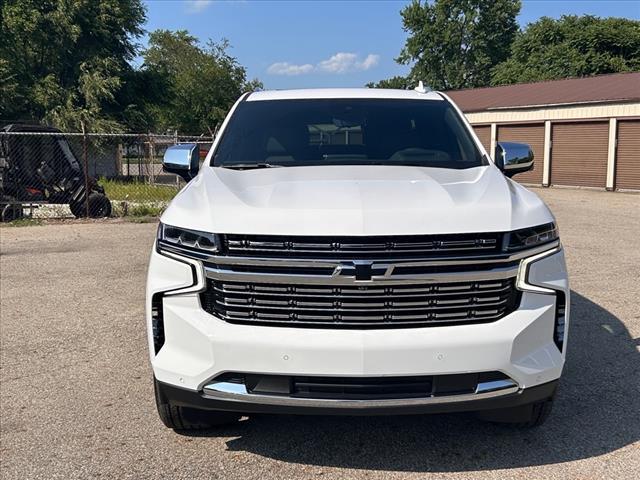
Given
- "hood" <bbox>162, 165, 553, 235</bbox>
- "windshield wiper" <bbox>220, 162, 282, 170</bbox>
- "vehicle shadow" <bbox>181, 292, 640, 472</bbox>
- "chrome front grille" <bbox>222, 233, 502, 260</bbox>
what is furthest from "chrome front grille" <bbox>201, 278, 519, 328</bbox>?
"windshield wiper" <bbox>220, 162, 282, 170</bbox>

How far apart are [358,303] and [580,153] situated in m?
25.3

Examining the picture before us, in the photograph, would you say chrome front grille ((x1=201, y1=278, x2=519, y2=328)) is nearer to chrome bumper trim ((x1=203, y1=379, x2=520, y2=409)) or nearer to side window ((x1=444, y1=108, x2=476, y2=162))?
chrome bumper trim ((x1=203, y1=379, x2=520, y2=409))

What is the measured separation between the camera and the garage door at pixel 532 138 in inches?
1080

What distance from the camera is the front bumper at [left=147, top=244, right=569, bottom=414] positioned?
2822 mm

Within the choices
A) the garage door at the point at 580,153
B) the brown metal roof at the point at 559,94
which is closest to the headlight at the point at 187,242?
the brown metal roof at the point at 559,94

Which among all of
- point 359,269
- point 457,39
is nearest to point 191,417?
point 359,269

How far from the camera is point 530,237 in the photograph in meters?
3.03

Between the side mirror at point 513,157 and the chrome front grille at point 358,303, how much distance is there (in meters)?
1.77

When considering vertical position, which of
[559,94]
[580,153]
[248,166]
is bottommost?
[580,153]

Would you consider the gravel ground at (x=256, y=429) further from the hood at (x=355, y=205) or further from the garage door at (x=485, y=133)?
the garage door at (x=485, y=133)

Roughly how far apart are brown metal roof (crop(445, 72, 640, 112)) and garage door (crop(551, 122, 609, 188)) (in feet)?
3.60

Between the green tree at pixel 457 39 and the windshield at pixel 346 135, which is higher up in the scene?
the green tree at pixel 457 39

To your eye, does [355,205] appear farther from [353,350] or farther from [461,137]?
[461,137]

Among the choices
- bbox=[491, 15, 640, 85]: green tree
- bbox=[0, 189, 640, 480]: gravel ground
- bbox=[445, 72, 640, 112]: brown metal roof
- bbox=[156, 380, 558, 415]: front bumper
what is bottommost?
bbox=[0, 189, 640, 480]: gravel ground
